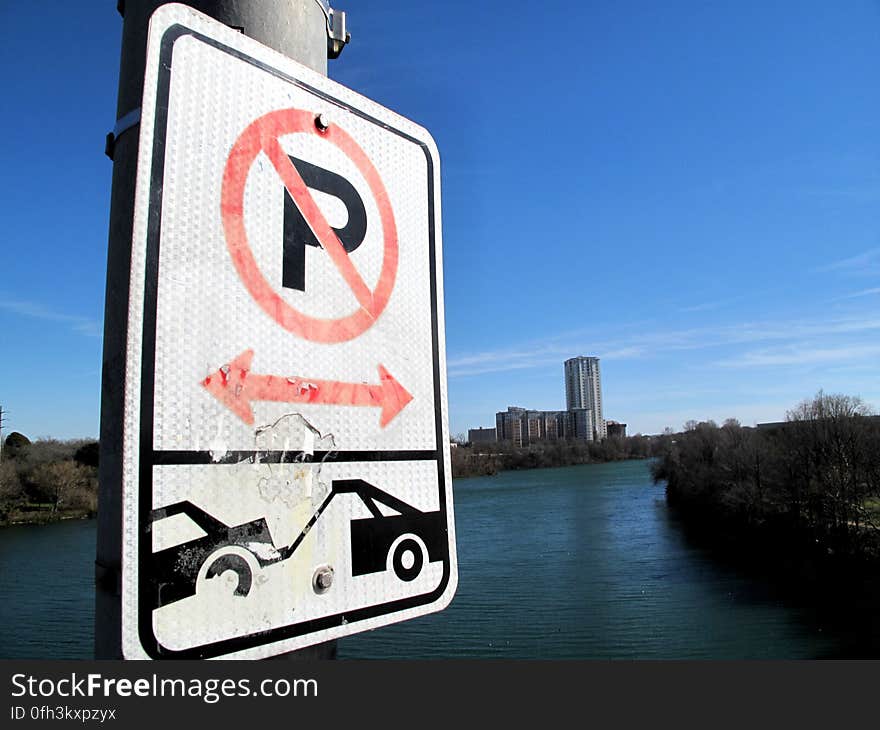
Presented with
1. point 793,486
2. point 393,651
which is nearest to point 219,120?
point 393,651

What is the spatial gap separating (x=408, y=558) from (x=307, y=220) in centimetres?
49

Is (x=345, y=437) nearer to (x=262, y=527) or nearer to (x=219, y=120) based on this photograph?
(x=262, y=527)

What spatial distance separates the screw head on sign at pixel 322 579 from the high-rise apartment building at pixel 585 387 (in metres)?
91.8

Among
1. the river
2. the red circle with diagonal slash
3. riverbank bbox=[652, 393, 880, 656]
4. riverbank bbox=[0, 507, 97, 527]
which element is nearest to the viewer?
the red circle with diagonal slash

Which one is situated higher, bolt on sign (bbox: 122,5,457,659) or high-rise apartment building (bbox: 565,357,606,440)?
high-rise apartment building (bbox: 565,357,606,440)

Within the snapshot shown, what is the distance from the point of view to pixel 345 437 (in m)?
0.80

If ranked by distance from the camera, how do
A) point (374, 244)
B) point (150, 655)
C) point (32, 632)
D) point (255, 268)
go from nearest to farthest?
1. point (150, 655)
2. point (255, 268)
3. point (374, 244)
4. point (32, 632)

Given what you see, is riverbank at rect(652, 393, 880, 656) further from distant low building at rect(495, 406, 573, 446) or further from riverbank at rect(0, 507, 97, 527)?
distant low building at rect(495, 406, 573, 446)

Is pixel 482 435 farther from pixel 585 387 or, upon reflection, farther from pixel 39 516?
pixel 39 516

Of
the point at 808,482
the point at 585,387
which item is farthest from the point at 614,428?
the point at 808,482

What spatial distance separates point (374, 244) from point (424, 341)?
6.6 inches

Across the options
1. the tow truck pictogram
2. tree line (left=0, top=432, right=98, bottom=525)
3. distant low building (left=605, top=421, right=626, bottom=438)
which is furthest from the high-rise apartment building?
the tow truck pictogram

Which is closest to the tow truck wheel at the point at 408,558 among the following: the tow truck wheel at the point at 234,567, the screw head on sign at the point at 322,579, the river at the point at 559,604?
the screw head on sign at the point at 322,579

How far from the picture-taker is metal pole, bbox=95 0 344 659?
0.75 meters
